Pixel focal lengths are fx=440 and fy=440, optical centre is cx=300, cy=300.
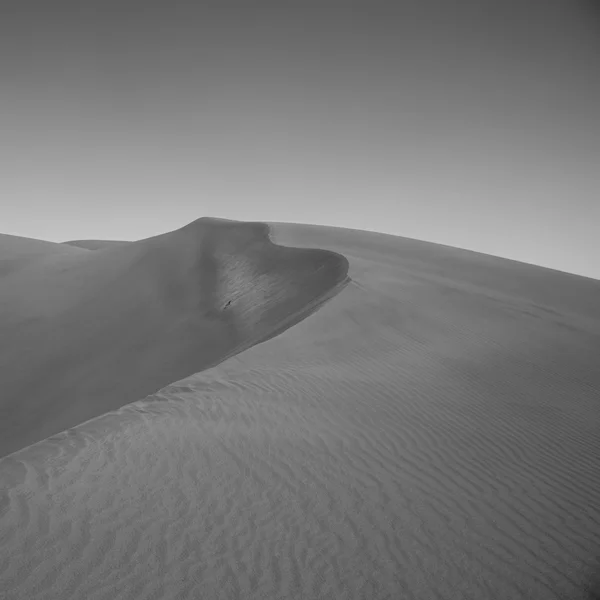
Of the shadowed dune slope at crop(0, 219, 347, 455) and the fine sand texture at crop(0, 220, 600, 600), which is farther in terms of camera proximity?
the shadowed dune slope at crop(0, 219, 347, 455)

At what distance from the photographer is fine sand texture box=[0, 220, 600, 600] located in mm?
2469

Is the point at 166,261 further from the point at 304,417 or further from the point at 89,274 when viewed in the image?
the point at 304,417

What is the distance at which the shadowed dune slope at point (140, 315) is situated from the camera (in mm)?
8422

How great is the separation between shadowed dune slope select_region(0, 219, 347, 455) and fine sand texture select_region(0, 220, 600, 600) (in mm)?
179

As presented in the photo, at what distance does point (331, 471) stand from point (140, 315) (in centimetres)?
956

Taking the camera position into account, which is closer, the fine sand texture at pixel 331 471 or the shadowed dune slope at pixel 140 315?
the fine sand texture at pixel 331 471

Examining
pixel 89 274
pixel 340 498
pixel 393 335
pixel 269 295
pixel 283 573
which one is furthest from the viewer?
pixel 89 274

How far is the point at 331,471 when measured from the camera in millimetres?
3453

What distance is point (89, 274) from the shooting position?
52.5 ft

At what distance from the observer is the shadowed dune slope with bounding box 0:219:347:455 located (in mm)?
8422

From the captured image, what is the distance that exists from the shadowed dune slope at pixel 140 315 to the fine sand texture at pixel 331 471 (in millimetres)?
179

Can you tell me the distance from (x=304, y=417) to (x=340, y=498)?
3.92 feet

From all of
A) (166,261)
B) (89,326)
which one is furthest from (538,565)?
(166,261)

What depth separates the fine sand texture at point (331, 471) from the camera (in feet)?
8.10
